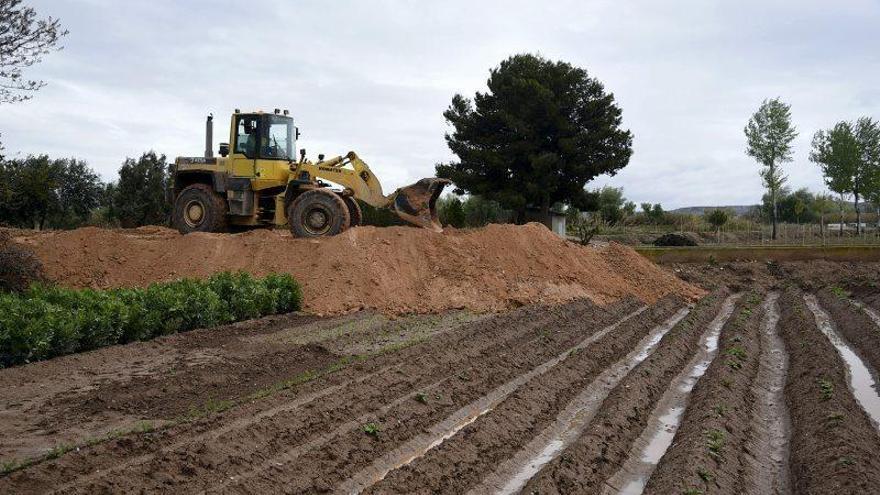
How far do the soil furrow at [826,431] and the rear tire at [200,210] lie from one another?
12.6m

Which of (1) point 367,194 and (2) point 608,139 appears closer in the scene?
(1) point 367,194

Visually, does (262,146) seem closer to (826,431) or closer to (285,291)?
Answer: (285,291)

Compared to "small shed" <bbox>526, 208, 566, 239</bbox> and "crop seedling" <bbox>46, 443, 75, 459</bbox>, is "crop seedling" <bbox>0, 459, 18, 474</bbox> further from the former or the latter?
"small shed" <bbox>526, 208, 566, 239</bbox>

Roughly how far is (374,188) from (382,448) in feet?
39.3

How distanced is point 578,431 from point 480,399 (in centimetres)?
131

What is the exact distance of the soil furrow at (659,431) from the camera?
6336 millimetres

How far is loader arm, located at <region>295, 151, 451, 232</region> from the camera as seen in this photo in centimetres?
1827

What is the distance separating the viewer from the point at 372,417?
761cm

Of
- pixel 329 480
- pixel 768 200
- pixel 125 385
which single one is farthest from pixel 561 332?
pixel 768 200

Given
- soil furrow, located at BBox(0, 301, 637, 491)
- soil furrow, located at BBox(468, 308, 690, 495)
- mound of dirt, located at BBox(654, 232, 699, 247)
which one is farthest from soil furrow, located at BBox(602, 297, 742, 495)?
mound of dirt, located at BBox(654, 232, 699, 247)

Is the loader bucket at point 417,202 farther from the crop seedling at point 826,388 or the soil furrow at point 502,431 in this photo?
the crop seedling at point 826,388

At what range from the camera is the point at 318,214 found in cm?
1797

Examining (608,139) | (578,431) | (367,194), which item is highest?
(608,139)

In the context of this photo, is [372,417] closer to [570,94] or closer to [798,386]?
[798,386]
